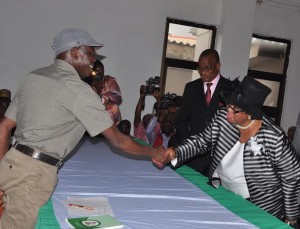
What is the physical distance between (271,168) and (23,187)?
1.50m

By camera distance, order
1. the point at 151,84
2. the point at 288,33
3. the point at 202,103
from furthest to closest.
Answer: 1. the point at 288,33
2. the point at 151,84
3. the point at 202,103

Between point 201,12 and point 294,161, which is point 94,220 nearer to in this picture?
point 294,161

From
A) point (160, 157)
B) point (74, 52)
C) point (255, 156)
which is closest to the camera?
point (74, 52)

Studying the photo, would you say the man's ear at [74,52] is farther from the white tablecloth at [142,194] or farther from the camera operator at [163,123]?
the camera operator at [163,123]

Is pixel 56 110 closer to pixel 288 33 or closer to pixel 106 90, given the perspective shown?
pixel 106 90

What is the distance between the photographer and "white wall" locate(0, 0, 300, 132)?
5992 millimetres

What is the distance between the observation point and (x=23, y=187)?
6.03 ft

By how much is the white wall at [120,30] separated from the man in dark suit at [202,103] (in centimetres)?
303

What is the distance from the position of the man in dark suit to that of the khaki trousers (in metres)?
1.90

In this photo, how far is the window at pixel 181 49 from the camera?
6832mm

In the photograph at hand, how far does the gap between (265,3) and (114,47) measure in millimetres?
3374

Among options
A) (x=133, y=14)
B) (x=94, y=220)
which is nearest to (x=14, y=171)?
(x=94, y=220)

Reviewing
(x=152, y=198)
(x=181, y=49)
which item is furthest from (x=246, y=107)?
(x=181, y=49)

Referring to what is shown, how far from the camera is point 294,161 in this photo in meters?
2.17
